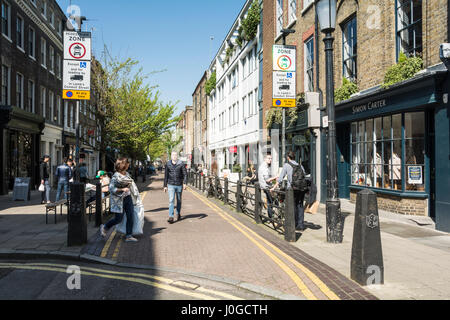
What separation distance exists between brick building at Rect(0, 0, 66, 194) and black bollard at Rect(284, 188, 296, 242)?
14837 millimetres

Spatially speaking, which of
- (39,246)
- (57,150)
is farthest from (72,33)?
(57,150)

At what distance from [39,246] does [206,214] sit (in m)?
5.70

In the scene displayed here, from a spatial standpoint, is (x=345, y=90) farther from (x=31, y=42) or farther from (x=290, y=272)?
(x=31, y=42)

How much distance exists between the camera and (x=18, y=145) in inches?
770

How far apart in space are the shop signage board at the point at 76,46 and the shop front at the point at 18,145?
11.4 m

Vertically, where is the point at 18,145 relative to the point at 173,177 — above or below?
above

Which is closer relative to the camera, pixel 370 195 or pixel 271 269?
pixel 370 195

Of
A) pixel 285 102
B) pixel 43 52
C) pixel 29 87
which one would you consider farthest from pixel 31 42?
pixel 285 102

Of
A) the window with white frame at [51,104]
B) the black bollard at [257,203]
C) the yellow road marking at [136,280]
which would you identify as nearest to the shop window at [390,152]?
the black bollard at [257,203]

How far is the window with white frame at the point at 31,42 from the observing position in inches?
837

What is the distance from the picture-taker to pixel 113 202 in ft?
23.8

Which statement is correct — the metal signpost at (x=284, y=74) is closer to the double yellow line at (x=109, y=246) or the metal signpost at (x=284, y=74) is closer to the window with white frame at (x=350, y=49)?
the window with white frame at (x=350, y=49)

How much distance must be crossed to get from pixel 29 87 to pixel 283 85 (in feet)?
51.7
